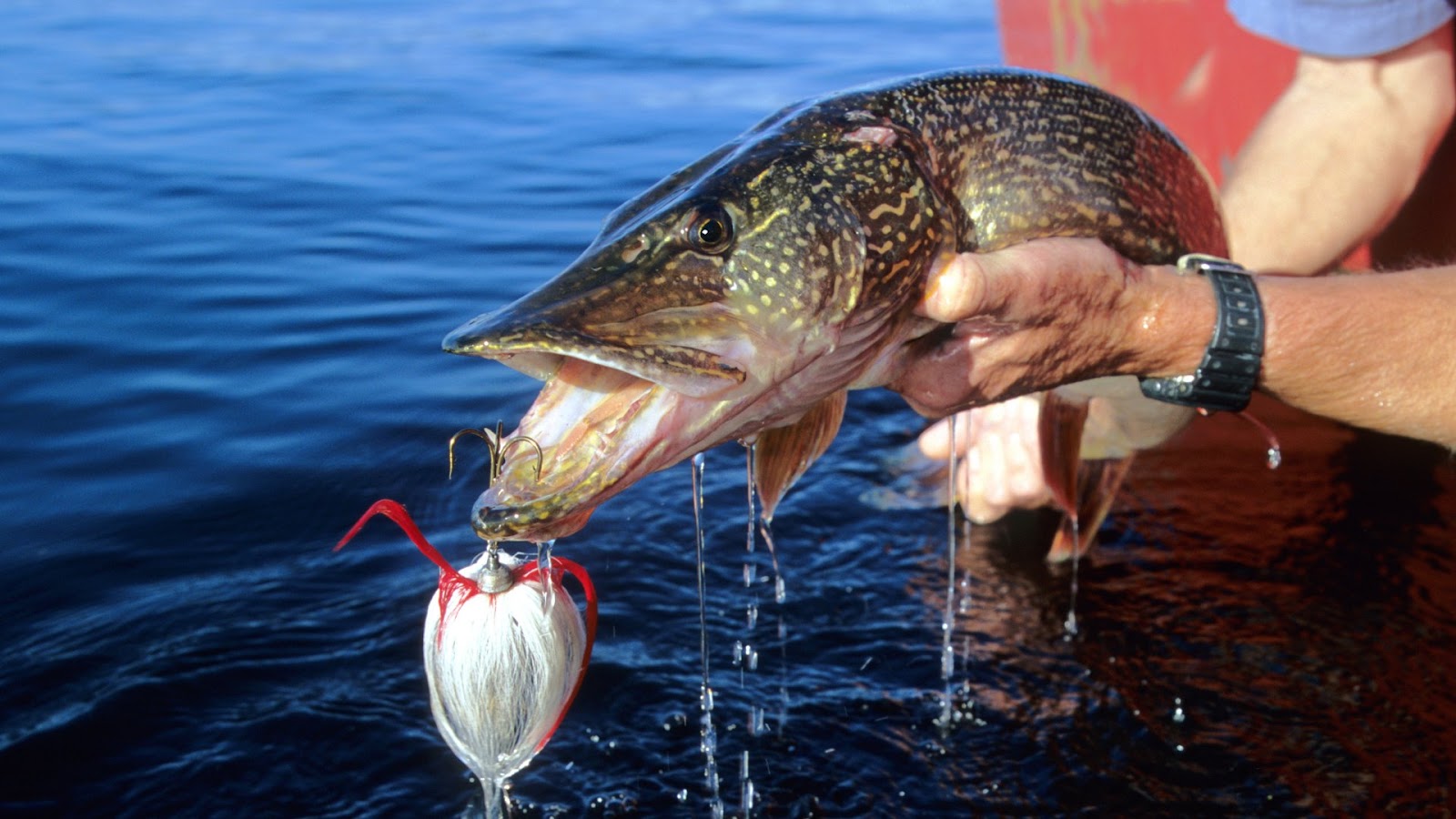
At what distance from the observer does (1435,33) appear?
3.83m

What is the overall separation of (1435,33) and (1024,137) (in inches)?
75.7

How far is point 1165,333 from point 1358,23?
1593 mm

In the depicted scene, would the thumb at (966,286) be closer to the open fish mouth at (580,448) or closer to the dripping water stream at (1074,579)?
the open fish mouth at (580,448)

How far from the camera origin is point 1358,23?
374 cm

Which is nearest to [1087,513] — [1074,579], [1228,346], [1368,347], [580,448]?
[1074,579]

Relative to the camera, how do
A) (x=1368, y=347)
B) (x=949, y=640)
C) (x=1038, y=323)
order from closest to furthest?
(x=1038, y=323)
(x=1368, y=347)
(x=949, y=640)

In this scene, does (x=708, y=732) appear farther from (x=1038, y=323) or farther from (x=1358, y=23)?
(x=1358, y=23)

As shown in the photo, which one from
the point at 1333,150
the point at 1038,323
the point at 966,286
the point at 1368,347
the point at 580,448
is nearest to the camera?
the point at 580,448

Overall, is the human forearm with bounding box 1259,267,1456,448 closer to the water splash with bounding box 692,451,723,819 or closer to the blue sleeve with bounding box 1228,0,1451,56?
the blue sleeve with bounding box 1228,0,1451,56

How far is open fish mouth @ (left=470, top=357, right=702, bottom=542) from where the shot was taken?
197 cm

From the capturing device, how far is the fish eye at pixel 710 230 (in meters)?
2.17

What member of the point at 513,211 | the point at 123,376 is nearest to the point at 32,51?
the point at 513,211

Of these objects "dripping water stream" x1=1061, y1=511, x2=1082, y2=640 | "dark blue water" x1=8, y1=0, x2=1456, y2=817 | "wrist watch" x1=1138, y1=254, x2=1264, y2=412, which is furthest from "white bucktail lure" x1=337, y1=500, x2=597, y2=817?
"dripping water stream" x1=1061, y1=511, x2=1082, y2=640

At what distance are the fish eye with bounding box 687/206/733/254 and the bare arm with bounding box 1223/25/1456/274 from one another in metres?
2.28
